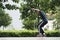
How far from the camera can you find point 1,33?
17375mm

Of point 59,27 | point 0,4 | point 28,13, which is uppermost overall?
point 0,4

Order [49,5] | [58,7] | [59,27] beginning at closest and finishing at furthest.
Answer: [58,7] → [49,5] → [59,27]

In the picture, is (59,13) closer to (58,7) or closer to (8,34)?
(58,7)

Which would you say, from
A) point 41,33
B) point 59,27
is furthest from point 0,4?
point 41,33

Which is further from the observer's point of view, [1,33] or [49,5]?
[49,5]

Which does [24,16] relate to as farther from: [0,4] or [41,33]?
[41,33]

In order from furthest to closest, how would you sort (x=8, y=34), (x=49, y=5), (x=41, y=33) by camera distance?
(x=49, y=5)
(x=8, y=34)
(x=41, y=33)

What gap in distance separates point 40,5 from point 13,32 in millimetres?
3978

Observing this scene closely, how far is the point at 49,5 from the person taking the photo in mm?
20109

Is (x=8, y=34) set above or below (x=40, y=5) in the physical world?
below

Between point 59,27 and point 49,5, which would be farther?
point 59,27

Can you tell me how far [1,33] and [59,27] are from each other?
6.64 metres

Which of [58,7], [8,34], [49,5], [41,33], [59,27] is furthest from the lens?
[59,27]

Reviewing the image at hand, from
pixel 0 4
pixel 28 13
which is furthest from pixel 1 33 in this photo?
pixel 28 13
